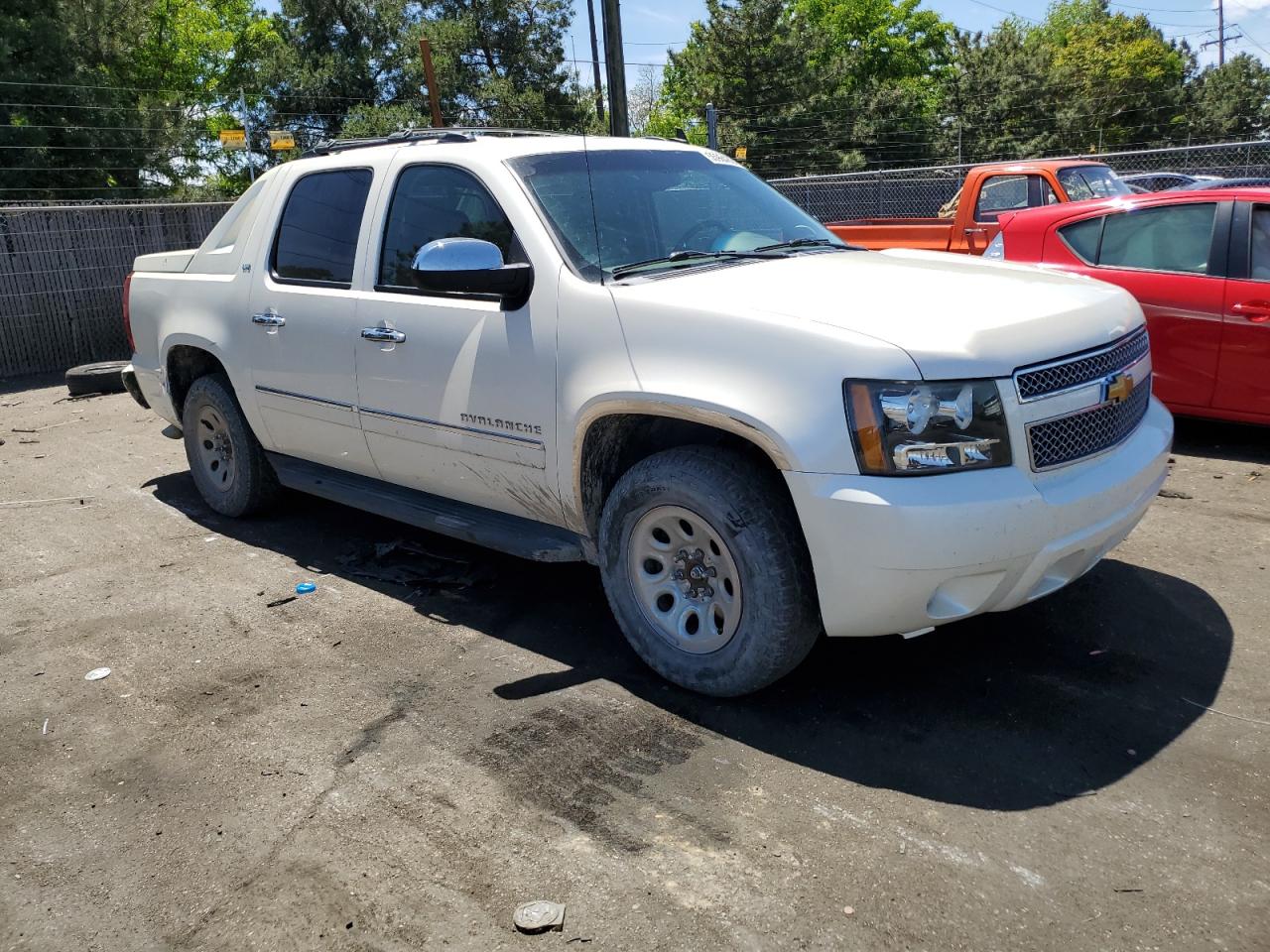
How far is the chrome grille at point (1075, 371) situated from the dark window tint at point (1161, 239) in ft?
11.2

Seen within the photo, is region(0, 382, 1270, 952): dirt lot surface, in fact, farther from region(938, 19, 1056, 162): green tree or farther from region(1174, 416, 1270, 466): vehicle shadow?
region(938, 19, 1056, 162): green tree

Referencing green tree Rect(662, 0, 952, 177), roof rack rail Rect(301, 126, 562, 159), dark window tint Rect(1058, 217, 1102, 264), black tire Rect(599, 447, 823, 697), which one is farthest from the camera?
green tree Rect(662, 0, 952, 177)

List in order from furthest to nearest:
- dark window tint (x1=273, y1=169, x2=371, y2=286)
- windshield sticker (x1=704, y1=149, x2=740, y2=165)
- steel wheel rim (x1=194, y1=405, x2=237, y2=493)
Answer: steel wheel rim (x1=194, y1=405, x2=237, y2=493), windshield sticker (x1=704, y1=149, x2=740, y2=165), dark window tint (x1=273, y1=169, x2=371, y2=286)

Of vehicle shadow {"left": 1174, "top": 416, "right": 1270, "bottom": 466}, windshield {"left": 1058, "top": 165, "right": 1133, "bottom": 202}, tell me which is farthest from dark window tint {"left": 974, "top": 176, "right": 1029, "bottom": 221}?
vehicle shadow {"left": 1174, "top": 416, "right": 1270, "bottom": 466}

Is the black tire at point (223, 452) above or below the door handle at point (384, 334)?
below

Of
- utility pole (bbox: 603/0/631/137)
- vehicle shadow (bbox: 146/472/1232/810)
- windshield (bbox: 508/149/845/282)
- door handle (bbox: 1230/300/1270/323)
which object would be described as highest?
utility pole (bbox: 603/0/631/137)

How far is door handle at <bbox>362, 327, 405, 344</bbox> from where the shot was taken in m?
4.59

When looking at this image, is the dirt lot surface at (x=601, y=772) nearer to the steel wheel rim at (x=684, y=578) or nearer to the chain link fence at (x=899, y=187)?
the steel wheel rim at (x=684, y=578)

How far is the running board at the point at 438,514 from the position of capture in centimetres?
431

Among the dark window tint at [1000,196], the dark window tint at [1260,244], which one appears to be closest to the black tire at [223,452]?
the dark window tint at [1260,244]

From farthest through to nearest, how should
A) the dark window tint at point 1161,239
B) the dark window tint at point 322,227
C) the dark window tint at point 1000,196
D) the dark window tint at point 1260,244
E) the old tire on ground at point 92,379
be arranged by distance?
the dark window tint at point 1000,196 < the old tire on ground at point 92,379 < the dark window tint at point 1161,239 < the dark window tint at point 1260,244 < the dark window tint at point 322,227

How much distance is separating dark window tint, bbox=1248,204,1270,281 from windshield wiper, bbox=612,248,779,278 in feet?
12.7

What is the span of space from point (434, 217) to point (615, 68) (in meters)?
10.1

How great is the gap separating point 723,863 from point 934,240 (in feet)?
34.1
